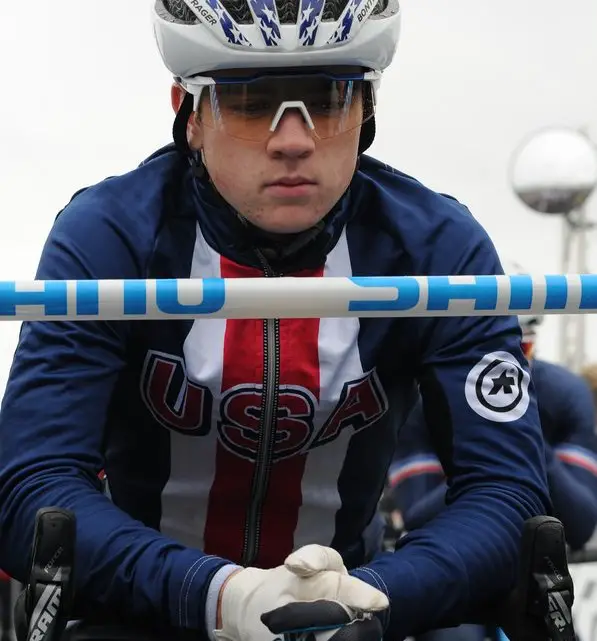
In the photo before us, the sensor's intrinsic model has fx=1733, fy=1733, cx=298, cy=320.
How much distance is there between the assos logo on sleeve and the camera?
307 centimetres

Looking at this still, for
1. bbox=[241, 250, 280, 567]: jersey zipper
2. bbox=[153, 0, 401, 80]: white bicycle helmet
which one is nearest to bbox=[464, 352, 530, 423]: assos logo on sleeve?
bbox=[241, 250, 280, 567]: jersey zipper

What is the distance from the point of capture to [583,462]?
6.79 meters

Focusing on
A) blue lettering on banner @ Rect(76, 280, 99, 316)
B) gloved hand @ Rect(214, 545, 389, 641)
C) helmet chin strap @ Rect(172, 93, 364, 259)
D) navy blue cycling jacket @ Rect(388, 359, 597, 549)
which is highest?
helmet chin strap @ Rect(172, 93, 364, 259)

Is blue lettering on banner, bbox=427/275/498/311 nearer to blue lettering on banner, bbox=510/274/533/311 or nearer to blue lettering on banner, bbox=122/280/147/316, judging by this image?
blue lettering on banner, bbox=510/274/533/311

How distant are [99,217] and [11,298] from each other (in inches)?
20.8

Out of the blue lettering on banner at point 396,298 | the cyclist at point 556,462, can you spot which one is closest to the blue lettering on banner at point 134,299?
the blue lettering on banner at point 396,298

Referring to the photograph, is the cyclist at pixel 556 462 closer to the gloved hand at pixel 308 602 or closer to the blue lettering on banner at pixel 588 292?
the blue lettering on banner at pixel 588 292

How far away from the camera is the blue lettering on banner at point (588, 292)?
8.80ft

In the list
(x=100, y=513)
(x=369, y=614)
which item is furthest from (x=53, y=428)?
(x=369, y=614)

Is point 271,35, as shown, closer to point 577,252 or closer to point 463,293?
point 463,293

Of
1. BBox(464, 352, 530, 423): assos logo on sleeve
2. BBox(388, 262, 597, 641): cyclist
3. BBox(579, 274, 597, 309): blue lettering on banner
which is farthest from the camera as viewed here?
BBox(388, 262, 597, 641): cyclist

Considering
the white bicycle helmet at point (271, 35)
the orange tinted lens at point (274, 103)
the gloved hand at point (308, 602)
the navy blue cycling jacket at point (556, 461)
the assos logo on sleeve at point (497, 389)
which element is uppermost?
the white bicycle helmet at point (271, 35)

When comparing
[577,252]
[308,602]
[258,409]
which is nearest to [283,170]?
[258,409]

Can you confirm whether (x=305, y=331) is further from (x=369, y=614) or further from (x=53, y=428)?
(x=369, y=614)
